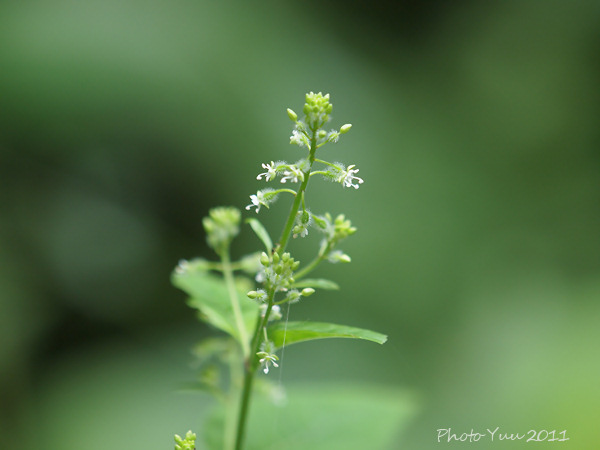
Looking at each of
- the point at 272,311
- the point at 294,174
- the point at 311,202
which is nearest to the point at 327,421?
the point at 272,311

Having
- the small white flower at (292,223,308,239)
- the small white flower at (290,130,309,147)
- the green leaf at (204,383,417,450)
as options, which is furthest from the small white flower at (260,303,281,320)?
the green leaf at (204,383,417,450)

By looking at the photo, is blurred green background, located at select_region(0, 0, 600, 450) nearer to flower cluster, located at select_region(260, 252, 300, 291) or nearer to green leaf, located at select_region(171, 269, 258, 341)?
green leaf, located at select_region(171, 269, 258, 341)

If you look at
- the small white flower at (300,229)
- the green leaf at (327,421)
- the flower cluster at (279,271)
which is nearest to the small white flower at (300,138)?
the small white flower at (300,229)

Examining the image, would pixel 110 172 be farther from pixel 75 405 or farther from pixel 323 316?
pixel 323 316

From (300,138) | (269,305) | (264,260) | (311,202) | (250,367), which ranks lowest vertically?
(250,367)

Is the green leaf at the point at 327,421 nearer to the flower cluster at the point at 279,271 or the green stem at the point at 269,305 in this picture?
the green stem at the point at 269,305

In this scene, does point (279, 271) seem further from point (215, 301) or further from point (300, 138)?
point (215, 301)
